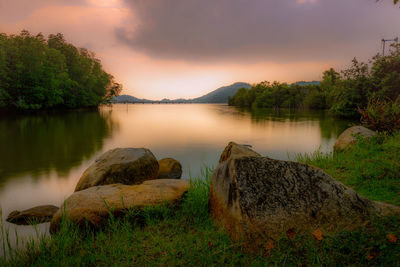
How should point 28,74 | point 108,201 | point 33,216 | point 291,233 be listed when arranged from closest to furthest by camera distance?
point 291,233 → point 108,201 → point 33,216 → point 28,74

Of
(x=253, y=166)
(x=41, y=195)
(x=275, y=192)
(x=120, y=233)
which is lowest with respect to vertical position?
(x=41, y=195)

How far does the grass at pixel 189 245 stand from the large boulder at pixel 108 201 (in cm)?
15

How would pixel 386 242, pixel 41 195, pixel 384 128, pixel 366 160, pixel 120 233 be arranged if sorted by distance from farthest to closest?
pixel 384 128, pixel 41 195, pixel 366 160, pixel 120 233, pixel 386 242

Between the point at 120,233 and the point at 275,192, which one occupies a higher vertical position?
the point at 275,192

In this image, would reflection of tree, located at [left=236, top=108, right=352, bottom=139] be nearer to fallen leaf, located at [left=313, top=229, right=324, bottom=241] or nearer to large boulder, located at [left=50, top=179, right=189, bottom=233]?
fallen leaf, located at [left=313, top=229, right=324, bottom=241]

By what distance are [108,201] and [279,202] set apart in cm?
314

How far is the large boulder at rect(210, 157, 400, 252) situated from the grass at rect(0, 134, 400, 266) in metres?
0.16

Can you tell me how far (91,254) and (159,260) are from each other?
106 centimetres

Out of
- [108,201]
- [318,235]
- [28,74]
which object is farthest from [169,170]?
[28,74]

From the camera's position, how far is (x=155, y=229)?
3.99 metres

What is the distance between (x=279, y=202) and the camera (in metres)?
3.32

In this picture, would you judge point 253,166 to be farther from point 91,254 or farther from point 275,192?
point 91,254

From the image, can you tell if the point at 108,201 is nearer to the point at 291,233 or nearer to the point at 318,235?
the point at 291,233

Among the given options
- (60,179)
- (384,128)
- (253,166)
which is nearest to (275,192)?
(253,166)
